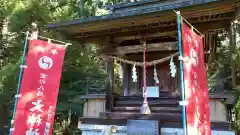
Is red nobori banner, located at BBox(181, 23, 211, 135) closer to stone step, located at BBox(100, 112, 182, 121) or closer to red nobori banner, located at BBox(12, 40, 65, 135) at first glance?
stone step, located at BBox(100, 112, 182, 121)

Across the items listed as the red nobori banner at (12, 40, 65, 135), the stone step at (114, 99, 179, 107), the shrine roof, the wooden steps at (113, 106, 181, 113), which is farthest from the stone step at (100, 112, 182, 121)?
the shrine roof

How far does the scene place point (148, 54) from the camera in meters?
8.06

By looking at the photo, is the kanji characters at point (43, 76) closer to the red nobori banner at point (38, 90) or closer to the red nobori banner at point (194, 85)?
the red nobori banner at point (38, 90)

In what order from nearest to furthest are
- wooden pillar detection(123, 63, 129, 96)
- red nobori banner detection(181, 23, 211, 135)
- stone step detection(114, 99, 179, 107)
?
1. red nobori banner detection(181, 23, 211, 135)
2. stone step detection(114, 99, 179, 107)
3. wooden pillar detection(123, 63, 129, 96)

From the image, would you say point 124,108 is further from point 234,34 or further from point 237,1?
point 234,34

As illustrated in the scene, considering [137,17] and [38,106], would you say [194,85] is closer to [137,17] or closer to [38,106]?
[137,17]


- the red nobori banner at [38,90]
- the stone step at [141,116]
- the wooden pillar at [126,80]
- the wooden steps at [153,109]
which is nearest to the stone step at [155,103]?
the wooden steps at [153,109]

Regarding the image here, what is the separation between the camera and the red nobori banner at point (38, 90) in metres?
5.12

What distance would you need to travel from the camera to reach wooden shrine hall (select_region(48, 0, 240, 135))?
17.9 ft

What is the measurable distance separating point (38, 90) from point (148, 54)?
4054 mm

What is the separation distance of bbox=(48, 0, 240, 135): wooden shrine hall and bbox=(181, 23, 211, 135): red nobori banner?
3.37 ft

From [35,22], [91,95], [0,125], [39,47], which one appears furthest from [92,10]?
[39,47]

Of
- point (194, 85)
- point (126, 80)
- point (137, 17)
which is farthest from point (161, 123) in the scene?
point (137, 17)

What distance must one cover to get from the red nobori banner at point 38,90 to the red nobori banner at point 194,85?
121 inches
